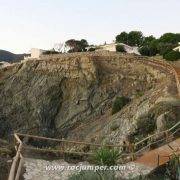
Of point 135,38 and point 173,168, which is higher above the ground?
point 135,38

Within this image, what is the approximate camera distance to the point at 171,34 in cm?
7188

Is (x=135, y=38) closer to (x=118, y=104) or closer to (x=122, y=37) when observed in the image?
(x=122, y=37)

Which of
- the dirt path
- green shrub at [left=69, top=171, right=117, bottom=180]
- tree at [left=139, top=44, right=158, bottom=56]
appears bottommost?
the dirt path

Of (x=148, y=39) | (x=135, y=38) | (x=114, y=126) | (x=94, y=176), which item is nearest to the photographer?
(x=94, y=176)

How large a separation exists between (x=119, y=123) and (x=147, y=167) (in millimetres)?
20403

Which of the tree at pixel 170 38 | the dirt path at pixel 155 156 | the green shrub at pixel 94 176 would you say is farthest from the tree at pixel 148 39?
the green shrub at pixel 94 176

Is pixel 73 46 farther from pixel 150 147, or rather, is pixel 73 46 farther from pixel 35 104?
pixel 150 147

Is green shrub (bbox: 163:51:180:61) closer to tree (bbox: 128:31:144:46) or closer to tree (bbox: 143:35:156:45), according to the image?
tree (bbox: 143:35:156:45)

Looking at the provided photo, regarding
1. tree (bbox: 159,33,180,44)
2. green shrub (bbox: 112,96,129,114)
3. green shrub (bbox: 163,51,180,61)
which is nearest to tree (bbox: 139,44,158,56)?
green shrub (bbox: 163,51,180,61)

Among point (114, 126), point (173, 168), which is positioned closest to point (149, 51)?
point (114, 126)

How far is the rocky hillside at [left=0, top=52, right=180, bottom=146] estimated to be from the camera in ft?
154

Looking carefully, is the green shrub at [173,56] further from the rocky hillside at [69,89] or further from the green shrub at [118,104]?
the green shrub at [118,104]

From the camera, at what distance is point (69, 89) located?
52531mm

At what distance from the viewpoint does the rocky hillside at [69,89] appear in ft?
154
